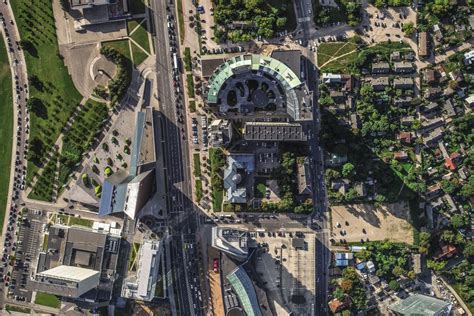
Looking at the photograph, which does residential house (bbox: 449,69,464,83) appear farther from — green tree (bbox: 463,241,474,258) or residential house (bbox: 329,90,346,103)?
green tree (bbox: 463,241,474,258)

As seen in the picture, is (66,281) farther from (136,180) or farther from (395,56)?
(395,56)

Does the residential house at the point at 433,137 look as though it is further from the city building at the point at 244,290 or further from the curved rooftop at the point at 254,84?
the city building at the point at 244,290

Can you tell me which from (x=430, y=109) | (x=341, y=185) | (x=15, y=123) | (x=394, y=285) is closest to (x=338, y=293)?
(x=394, y=285)

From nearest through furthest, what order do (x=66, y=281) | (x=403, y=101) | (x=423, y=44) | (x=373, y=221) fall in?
(x=66, y=281) < (x=423, y=44) < (x=403, y=101) < (x=373, y=221)

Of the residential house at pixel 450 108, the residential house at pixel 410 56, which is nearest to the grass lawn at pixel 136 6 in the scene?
the residential house at pixel 410 56

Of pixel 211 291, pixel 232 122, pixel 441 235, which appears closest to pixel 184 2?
pixel 232 122

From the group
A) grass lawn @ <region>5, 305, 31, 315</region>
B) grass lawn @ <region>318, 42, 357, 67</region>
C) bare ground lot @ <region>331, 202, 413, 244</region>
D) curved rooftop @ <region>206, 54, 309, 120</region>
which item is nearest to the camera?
curved rooftop @ <region>206, 54, 309, 120</region>

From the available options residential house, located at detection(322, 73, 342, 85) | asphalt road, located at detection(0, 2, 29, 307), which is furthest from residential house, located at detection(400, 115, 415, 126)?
asphalt road, located at detection(0, 2, 29, 307)
